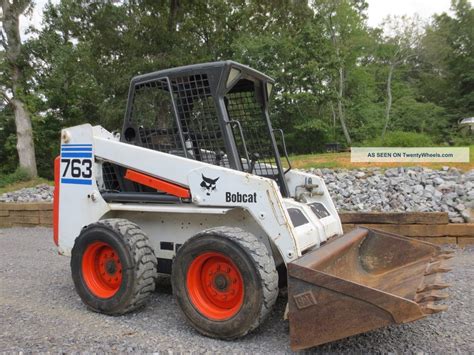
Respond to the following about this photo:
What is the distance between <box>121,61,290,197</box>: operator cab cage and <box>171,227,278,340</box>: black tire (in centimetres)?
78

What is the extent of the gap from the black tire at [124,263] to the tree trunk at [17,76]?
13.1 metres

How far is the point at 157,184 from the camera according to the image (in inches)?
144

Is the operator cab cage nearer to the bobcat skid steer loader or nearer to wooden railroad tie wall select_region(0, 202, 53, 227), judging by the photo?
the bobcat skid steer loader

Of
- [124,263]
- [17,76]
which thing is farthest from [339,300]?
[17,76]

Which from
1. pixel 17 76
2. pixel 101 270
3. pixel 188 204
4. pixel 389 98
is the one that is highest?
pixel 389 98

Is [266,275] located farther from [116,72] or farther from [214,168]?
[116,72]

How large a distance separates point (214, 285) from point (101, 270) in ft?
4.03

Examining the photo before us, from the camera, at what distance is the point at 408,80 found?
1449 inches

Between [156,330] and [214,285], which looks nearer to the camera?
[214,285]

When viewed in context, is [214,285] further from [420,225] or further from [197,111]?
[420,225]

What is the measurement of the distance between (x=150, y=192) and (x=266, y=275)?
1.48 metres

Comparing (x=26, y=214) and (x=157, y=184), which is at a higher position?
(x=157, y=184)

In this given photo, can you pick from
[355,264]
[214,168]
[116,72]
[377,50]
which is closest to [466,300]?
[355,264]

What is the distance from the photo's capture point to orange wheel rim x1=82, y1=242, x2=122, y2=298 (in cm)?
373
